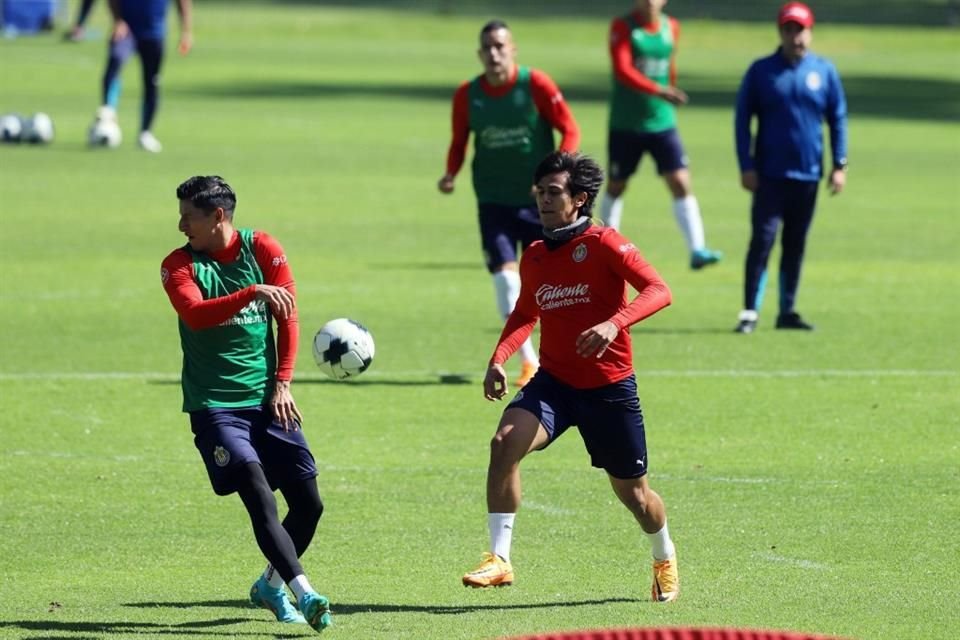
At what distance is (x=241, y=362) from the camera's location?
8.48m

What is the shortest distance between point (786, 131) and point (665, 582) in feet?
24.7

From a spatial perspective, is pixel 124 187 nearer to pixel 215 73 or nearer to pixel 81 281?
pixel 81 281

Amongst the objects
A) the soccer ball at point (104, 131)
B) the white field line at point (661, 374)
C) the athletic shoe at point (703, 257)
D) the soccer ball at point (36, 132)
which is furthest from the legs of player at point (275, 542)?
the soccer ball at point (36, 132)

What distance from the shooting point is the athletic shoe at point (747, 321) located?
1622 centimetres

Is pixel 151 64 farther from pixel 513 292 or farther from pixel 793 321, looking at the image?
pixel 513 292

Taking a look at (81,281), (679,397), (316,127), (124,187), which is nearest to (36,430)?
(679,397)

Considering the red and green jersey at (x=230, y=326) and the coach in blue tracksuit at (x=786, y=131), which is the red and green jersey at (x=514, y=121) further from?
the red and green jersey at (x=230, y=326)

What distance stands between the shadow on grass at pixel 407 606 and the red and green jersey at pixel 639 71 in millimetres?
10373

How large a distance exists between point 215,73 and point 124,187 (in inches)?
688

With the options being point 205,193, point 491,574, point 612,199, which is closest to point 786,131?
point 612,199

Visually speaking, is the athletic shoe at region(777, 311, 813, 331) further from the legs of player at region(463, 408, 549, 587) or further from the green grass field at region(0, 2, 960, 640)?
the legs of player at region(463, 408, 549, 587)

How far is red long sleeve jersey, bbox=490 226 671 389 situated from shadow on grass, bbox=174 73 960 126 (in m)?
27.2

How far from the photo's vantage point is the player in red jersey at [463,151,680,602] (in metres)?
8.63

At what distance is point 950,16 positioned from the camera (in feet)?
217
